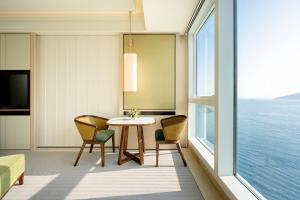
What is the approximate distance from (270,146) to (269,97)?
19.9 inches

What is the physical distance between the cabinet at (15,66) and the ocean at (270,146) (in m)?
4.65

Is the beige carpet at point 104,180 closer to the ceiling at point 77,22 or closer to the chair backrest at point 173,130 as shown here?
the chair backrest at point 173,130

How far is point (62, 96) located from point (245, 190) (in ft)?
14.6

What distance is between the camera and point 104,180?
144 inches

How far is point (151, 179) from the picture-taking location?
3691 mm

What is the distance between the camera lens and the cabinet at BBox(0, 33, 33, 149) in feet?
18.2

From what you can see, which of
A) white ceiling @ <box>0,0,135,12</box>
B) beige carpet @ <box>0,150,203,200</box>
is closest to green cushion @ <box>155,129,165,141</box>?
beige carpet @ <box>0,150,203,200</box>

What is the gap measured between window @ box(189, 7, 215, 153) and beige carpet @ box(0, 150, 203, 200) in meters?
0.82

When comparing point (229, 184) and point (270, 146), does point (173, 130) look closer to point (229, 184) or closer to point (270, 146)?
point (229, 184)

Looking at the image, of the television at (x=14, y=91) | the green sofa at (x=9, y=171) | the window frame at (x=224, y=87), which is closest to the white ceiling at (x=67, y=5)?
the television at (x=14, y=91)

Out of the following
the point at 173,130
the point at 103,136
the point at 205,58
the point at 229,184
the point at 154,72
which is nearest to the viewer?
the point at 229,184

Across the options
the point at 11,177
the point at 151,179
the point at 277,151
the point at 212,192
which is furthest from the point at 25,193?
the point at 277,151

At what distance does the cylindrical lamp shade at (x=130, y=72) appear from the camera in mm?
5397

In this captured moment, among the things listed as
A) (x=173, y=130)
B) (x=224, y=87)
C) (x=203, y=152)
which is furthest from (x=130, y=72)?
(x=224, y=87)
